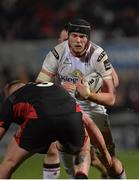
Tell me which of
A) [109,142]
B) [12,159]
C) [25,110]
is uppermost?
[25,110]

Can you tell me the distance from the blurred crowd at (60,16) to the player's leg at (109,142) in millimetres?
9432

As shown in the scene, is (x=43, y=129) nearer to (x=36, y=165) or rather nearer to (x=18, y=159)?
(x=18, y=159)

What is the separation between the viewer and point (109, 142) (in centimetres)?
898

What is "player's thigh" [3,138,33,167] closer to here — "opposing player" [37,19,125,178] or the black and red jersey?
the black and red jersey

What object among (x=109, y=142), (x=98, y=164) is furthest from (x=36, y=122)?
(x=98, y=164)

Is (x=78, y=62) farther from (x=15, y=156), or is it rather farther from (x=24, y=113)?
(x=15, y=156)

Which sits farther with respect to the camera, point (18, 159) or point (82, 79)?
point (82, 79)

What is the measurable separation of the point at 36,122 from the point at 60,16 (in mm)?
12259

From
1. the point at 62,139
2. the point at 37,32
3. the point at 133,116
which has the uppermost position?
the point at 62,139

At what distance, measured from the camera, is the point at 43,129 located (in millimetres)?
7203

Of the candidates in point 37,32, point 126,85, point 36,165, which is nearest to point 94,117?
point 36,165

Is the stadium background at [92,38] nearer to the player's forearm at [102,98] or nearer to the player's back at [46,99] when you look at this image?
the player's forearm at [102,98]

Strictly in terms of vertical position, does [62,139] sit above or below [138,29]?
above

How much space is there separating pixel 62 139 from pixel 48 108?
34 centimetres
